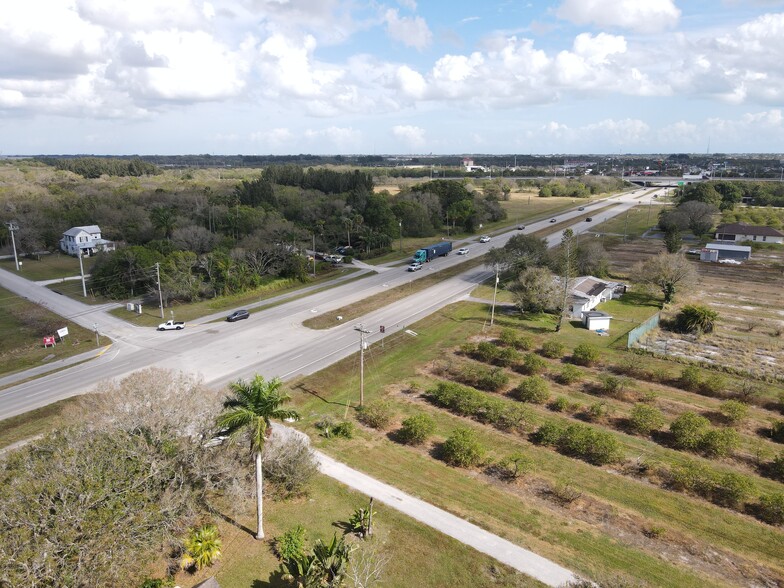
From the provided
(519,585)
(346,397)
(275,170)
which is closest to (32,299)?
(346,397)

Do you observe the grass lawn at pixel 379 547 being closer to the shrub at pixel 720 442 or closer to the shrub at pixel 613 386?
the shrub at pixel 720 442

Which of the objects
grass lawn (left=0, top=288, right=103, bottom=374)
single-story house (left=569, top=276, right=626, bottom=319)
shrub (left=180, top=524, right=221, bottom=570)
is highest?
single-story house (left=569, top=276, right=626, bottom=319)

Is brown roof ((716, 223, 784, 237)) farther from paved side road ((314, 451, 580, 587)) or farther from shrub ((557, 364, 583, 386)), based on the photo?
paved side road ((314, 451, 580, 587))

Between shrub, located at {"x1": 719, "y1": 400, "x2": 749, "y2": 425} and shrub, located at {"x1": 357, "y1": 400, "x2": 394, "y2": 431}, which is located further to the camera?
shrub, located at {"x1": 357, "y1": 400, "x2": 394, "y2": 431}

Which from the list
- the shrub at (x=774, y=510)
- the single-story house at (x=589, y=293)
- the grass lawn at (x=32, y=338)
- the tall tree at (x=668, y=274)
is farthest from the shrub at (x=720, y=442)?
the grass lawn at (x=32, y=338)

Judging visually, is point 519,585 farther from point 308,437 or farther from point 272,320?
point 272,320

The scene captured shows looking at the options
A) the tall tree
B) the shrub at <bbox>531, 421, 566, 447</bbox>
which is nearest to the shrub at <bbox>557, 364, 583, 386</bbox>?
the shrub at <bbox>531, 421, 566, 447</bbox>
